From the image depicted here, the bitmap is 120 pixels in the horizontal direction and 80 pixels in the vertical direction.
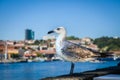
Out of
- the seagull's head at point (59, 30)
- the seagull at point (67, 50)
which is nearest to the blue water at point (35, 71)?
the seagull at point (67, 50)

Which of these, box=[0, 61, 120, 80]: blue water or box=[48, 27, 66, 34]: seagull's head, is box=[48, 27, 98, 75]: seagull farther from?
box=[0, 61, 120, 80]: blue water

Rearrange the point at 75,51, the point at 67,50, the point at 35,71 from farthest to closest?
the point at 35,71, the point at 75,51, the point at 67,50

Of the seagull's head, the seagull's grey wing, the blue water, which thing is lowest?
the blue water

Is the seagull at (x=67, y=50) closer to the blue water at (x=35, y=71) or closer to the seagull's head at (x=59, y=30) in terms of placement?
the seagull's head at (x=59, y=30)

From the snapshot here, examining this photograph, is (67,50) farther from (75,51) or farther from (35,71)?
(35,71)

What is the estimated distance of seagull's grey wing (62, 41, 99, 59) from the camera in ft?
15.4

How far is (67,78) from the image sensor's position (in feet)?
13.1

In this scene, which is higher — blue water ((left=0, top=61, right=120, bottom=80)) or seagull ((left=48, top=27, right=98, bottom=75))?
seagull ((left=48, top=27, right=98, bottom=75))

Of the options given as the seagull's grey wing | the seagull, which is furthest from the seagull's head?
the seagull's grey wing

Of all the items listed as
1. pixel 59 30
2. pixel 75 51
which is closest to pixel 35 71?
pixel 75 51

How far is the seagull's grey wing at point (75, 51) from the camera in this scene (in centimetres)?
469

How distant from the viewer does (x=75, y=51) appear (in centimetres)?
493

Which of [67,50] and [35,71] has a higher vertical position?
[67,50]

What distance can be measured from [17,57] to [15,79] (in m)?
35.3
